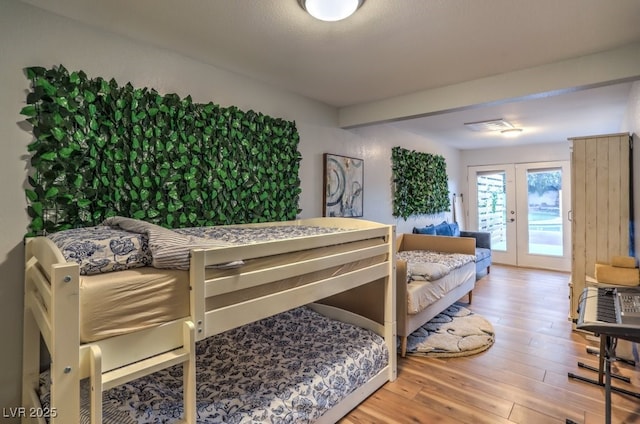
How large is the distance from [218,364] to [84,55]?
6.39 feet

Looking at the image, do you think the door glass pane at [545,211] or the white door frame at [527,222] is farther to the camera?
the door glass pane at [545,211]

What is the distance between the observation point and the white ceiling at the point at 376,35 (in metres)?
1.73

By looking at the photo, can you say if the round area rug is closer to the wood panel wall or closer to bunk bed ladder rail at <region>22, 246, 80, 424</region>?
the wood panel wall

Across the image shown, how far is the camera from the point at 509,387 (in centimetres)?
224

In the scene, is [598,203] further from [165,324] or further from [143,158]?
[143,158]

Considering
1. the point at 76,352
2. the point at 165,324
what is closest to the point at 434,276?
the point at 165,324

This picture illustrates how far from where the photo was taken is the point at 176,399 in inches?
63.2

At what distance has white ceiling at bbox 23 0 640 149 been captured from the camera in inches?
68.2

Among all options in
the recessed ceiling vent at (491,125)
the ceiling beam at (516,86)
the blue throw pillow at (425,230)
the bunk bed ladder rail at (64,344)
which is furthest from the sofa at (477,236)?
the bunk bed ladder rail at (64,344)

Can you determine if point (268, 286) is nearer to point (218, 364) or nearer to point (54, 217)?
point (218, 364)

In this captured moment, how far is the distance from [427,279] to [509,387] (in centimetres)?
102

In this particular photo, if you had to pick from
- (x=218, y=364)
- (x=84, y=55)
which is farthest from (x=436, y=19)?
(x=218, y=364)

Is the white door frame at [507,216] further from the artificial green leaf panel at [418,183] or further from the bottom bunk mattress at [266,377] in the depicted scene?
the bottom bunk mattress at [266,377]

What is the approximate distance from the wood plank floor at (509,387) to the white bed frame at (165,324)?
0.25m
